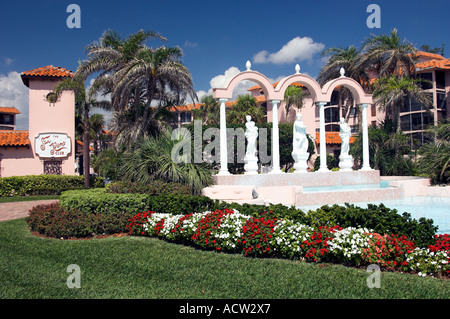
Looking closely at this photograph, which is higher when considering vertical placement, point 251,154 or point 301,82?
point 301,82

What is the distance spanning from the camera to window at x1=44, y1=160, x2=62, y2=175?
21.0m

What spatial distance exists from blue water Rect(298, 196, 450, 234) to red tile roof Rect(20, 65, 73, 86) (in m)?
16.8

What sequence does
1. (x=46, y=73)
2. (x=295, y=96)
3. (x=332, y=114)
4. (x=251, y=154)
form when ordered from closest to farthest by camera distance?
1. (x=251, y=154)
2. (x=46, y=73)
3. (x=295, y=96)
4. (x=332, y=114)

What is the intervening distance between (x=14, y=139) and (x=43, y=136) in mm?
1643

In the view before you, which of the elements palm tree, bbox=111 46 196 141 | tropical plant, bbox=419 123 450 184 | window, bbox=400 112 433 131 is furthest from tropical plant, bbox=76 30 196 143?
window, bbox=400 112 433 131

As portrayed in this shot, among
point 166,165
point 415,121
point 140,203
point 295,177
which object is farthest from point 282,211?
point 415,121

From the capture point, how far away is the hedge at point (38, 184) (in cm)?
1892

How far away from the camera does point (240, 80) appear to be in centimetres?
1708

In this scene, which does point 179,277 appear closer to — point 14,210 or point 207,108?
point 14,210

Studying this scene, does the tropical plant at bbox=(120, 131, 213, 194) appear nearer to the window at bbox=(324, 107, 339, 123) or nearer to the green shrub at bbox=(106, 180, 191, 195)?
the green shrub at bbox=(106, 180, 191, 195)
